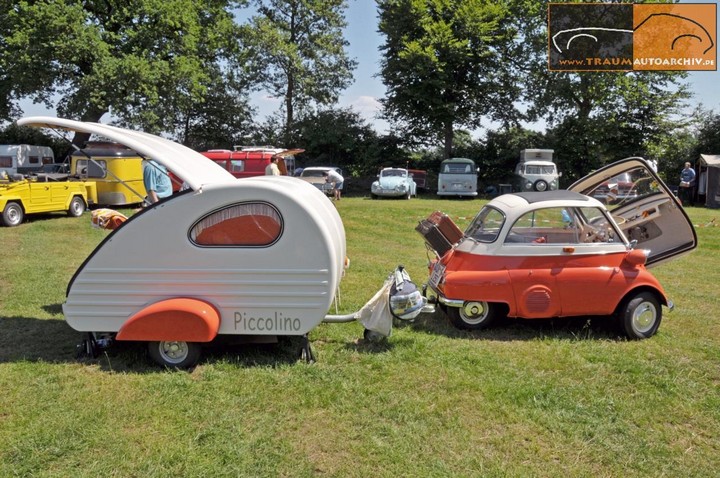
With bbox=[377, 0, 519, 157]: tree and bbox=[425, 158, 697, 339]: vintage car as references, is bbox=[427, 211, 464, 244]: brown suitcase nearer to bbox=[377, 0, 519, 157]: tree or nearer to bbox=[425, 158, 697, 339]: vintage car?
bbox=[425, 158, 697, 339]: vintage car

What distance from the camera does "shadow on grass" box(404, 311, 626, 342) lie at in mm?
5918

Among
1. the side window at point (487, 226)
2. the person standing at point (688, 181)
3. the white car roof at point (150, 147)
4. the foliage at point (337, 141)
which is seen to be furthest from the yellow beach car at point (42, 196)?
the person standing at point (688, 181)

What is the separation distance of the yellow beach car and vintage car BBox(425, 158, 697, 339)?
1310cm

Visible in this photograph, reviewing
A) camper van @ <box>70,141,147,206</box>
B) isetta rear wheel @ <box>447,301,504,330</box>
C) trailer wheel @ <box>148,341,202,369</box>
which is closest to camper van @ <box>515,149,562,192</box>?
camper van @ <box>70,141,147,206</box>

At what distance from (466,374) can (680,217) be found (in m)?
3.71

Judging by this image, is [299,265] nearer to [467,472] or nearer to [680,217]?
[467,472]

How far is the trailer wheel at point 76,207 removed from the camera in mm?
15984

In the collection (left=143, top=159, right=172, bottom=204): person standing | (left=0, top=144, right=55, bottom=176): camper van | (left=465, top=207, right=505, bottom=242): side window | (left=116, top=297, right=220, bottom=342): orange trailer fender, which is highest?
(left=0, top=144, right=55, bottom=176): camper van

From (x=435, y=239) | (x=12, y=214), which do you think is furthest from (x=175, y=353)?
(x=12, y=214)

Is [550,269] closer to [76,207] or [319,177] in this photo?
[76,207]

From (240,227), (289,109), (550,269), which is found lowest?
(550,269)

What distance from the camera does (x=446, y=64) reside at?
2950 cm

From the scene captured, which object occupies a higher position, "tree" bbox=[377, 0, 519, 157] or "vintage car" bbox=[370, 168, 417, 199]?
"tree" bbox=[377, 0, 519, 157]

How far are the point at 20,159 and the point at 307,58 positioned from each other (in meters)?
18.0
